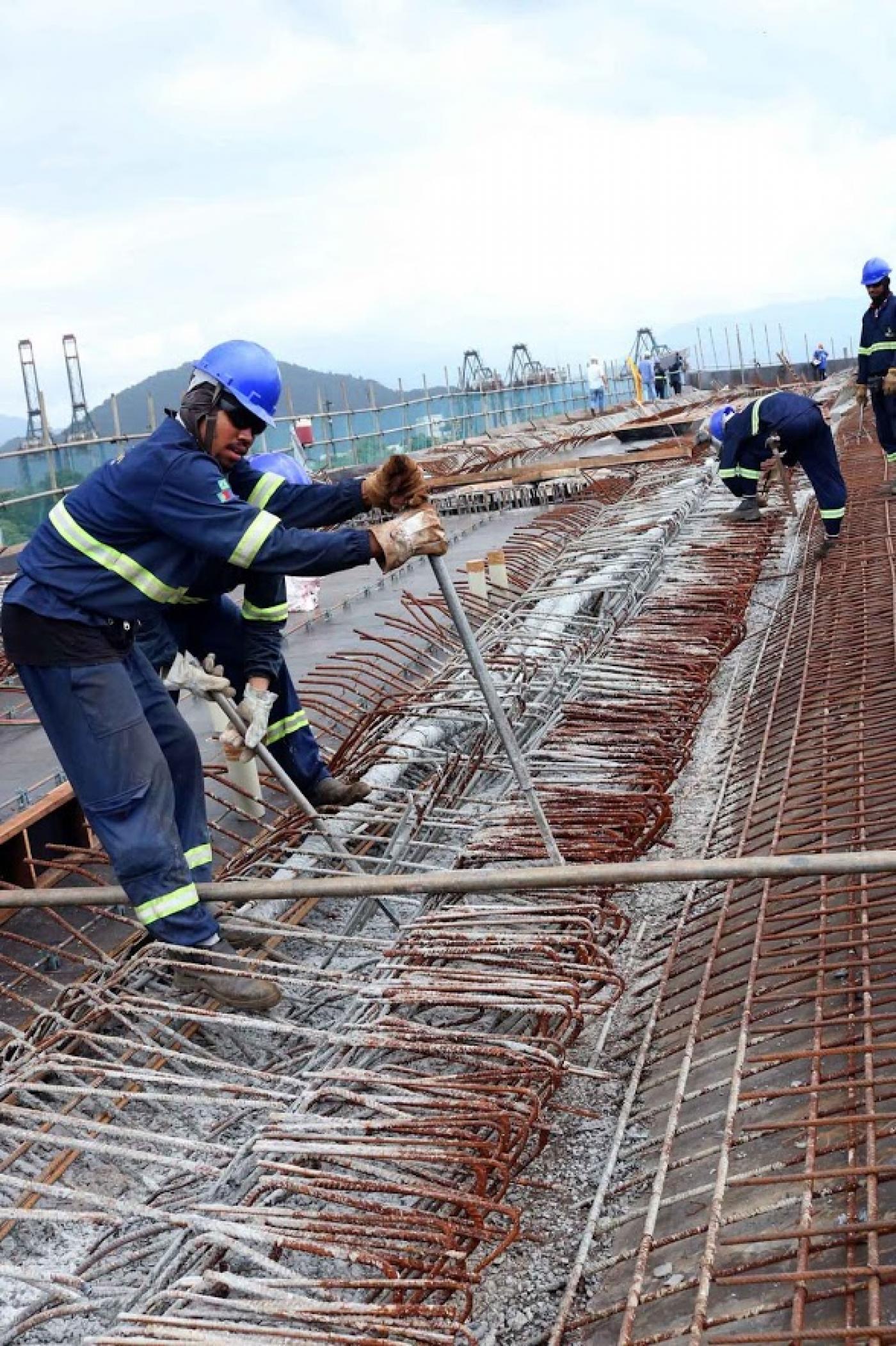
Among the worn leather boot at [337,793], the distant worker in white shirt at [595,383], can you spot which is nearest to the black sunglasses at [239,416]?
the worn leather boot at [337,793]

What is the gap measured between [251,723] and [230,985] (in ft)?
2.97

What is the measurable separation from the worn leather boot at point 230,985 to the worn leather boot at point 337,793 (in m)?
1.01

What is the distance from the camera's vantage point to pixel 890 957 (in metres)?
3.58

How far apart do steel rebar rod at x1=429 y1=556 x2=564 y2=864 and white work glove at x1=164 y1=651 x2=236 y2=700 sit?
0.79 metres

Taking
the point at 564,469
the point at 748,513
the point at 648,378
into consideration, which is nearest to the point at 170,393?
the point at 648,378

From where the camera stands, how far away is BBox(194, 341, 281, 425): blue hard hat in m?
3.63

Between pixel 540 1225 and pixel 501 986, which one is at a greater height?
pixel 501 986

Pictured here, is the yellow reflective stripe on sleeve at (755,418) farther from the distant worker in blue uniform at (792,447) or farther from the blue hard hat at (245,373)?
the blue hard hat at (245,373)

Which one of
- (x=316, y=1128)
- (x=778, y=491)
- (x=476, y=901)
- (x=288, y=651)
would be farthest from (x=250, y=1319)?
(x=778, y=491)

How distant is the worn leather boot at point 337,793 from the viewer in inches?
185

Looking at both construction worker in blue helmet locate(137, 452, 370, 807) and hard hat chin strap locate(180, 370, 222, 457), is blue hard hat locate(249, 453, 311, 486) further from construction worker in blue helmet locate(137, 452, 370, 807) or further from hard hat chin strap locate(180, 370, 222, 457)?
hard hat chin strap locate(180, 370, 222, 457)

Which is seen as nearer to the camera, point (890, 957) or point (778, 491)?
point (890, 957)

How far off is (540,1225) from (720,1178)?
50cm

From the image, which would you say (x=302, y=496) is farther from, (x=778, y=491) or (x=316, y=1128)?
(x=778, y=491)
